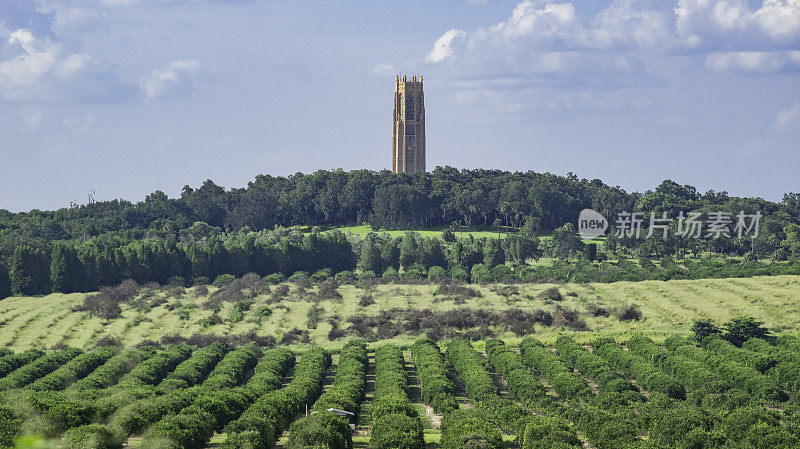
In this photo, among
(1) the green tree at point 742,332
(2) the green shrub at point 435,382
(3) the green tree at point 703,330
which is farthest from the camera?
(3) the green tree at point 703,330

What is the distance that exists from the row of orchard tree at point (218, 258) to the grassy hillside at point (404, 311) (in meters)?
4.74

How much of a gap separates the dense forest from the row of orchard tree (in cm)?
18

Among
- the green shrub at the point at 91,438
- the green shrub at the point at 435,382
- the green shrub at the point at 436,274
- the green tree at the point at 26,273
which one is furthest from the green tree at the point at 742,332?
the green tree at the point at 26,273

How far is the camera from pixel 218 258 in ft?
391

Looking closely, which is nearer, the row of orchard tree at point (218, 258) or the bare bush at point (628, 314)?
the bare bush at point (628, 314)

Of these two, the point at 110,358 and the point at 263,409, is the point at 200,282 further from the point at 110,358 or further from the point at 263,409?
the point at 263,409

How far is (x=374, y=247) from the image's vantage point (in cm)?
12675

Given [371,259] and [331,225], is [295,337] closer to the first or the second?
[371,259]

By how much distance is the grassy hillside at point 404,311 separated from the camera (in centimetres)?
8269

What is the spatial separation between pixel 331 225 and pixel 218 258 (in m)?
60.2

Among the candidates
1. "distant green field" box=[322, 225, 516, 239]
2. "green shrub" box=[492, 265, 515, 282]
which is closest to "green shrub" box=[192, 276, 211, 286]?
"green shrub" box=[492, 265, 515, 282]

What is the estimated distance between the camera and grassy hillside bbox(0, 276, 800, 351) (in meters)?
82.7

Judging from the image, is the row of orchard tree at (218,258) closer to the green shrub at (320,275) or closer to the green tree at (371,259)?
the green tree at (371,259)

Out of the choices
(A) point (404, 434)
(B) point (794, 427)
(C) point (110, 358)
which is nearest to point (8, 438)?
(A) point (404, 434)
